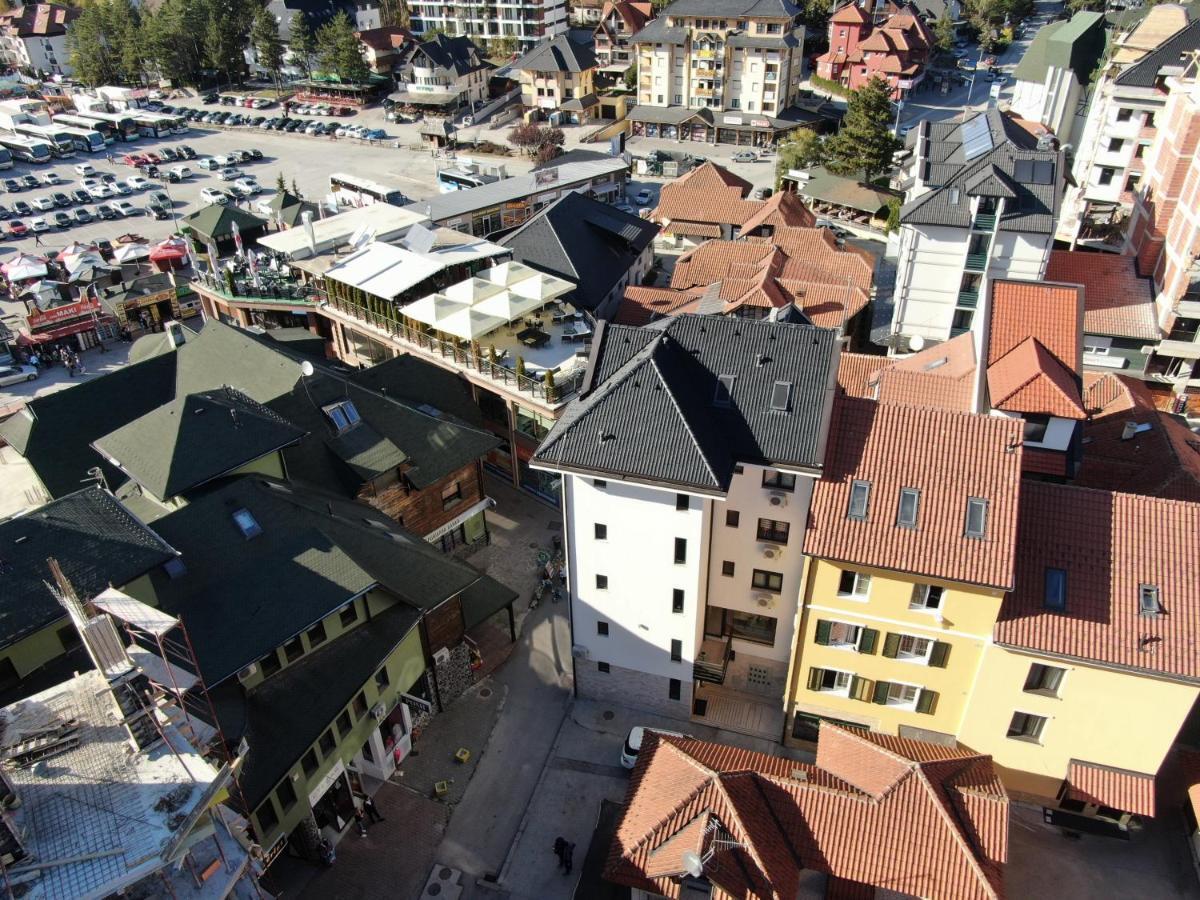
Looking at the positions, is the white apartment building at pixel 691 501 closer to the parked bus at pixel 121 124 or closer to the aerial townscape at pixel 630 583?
the aerial townscape at pixel 630 583

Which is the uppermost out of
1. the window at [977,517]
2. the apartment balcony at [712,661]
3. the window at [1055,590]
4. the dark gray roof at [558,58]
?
the dark gray roof at [558,58]

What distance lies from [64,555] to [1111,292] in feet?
201

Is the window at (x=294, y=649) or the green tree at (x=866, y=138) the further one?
the green tree at (x=866, y=138)

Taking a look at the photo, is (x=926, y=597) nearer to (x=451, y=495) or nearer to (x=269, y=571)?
(x=269, y=571)

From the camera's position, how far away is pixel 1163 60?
64.5 m

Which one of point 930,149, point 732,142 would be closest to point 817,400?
point 930,149

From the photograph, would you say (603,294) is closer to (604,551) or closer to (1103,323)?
(604,551)

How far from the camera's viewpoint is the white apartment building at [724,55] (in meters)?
115

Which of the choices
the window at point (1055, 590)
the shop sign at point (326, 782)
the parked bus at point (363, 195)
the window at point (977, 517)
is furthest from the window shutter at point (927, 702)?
the parked bus at point (363, 195)

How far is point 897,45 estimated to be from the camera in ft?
420

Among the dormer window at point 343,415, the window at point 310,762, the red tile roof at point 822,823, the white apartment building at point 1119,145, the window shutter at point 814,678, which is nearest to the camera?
the red tile roof at point 822,823

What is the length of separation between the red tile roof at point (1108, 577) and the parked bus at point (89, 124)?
156 metres

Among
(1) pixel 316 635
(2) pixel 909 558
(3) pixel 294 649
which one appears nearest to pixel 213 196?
(1) pixel 316 635

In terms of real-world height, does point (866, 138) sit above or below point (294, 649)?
above
